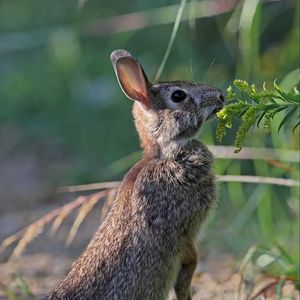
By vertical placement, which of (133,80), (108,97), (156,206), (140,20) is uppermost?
(140,20)

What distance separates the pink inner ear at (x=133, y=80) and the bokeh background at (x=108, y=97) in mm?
816

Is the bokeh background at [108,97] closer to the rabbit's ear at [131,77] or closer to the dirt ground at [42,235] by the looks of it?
the dirt ground at [42,235]

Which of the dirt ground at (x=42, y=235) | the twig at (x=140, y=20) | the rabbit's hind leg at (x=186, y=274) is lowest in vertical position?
the rabbit's hind leg at (x=186, y=274)

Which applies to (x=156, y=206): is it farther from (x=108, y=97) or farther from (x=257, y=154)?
(x=108, y=97)

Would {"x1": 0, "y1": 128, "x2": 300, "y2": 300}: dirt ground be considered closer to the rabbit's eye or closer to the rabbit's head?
the rabbit's head

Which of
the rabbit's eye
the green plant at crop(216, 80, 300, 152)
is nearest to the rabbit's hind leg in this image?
the rabbit's eye

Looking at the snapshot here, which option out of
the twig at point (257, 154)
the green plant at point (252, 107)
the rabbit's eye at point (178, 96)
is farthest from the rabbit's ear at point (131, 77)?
the green plant at point (252, 107)

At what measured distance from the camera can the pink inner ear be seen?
484 cm

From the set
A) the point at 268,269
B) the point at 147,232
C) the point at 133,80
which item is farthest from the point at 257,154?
the point at 147,232

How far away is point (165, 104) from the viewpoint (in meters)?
4.89

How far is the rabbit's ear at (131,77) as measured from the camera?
4.84 metres

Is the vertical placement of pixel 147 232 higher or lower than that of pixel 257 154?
lower

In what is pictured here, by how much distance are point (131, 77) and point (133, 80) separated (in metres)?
0.02

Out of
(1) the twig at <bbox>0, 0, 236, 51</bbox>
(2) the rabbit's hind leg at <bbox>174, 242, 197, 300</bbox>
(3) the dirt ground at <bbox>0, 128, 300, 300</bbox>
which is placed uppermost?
(1) the twig at <bbox>0, 0, 236, 51</bbox>
